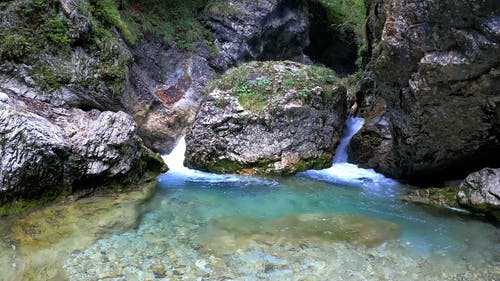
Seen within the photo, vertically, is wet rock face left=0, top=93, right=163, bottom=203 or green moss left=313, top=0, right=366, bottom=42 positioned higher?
green moss left=313, top=0, right=366, bottom=42

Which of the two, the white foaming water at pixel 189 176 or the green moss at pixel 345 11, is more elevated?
the green moss at pixel 345 11

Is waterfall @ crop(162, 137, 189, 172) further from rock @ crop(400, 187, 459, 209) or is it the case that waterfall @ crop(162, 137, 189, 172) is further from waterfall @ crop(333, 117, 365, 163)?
rock @ crop(400, 187, 459, 209)

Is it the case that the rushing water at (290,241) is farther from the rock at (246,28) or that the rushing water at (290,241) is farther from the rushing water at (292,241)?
the rock at (246,28)

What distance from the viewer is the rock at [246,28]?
16.3 m

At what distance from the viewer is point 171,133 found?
12.6 meters

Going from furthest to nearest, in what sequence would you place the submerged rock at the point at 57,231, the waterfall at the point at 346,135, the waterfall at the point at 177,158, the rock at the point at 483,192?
1. the waterfall at the point at 346,135
2. the waterfall at the point at 177,158
3. the rock at the point at 483,192
4. the submerged rock at the point at 57,231

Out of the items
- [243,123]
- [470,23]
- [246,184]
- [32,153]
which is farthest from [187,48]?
[470,23]

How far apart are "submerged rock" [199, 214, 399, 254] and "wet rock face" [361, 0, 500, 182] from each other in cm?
241

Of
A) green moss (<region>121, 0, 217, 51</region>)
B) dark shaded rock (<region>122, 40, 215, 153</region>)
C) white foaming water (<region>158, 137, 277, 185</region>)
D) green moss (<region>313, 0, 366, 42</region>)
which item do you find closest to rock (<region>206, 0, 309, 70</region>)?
green moss (<region>121, 0, 217, 51</region>)

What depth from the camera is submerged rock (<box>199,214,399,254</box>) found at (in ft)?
20.3

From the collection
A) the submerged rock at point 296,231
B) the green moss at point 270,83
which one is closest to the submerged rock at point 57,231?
the submerged rock at point 296,231

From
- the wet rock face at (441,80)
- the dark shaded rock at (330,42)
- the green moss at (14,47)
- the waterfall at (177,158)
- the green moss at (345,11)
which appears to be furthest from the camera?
the dark shaded rock at (330,42)

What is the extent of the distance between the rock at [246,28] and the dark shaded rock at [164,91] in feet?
4.41

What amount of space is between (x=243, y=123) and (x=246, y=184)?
2004mm
